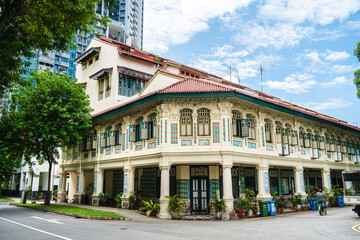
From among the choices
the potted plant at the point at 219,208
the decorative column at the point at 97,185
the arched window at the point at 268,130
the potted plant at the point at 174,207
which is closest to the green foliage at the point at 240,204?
the potted plant at the point at 219,208

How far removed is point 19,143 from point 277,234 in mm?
19225

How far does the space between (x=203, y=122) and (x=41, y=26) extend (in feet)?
33.9

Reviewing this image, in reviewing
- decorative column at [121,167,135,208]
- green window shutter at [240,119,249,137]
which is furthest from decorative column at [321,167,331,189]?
decorative column at [121,167,135,208]

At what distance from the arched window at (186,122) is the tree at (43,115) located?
9103 mm

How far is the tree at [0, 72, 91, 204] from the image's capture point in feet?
69.0

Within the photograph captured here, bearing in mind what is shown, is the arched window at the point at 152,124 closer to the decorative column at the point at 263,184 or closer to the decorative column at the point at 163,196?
the decorative column at the point at 163,196

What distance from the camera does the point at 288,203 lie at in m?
22.8

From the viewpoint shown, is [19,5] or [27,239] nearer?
[19,5]

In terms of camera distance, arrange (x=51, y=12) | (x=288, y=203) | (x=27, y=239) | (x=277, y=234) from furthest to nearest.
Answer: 1. (x=288, y=203)
2. (x=277, y=234)
3. (x=51, y=12)
4. (x=27, y=239)

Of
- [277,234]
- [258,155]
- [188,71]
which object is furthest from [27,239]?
[188,71]

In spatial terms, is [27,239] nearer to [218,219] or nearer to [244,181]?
[218,219]

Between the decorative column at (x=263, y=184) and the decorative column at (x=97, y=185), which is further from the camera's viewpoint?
the decorative column at (x=97, y=185)

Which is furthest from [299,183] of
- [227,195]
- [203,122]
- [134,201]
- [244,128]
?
[134,201]

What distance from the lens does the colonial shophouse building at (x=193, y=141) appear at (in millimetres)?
17328
